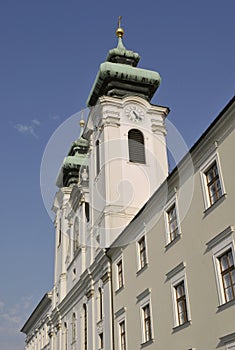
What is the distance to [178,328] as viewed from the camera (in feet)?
53.3

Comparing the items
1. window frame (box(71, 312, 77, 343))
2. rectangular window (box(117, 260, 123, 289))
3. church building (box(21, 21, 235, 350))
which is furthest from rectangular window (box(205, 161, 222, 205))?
window frame (box(71, 312, 77, 343))

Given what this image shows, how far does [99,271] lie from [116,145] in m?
7.48

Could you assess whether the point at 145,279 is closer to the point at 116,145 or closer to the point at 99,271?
the point at 99,271

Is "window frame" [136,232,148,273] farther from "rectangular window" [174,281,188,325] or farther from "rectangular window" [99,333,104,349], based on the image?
"rectangular window" [99,333,104,349]

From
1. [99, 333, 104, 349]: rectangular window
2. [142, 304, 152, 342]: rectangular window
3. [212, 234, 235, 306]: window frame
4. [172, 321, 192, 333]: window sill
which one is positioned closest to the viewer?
[212, 234, 235, 306]: window frame

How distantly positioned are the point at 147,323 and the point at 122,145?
12.6 m

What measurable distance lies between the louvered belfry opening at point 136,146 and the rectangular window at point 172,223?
11.2m

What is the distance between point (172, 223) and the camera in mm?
18078

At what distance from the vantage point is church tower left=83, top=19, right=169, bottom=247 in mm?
27016

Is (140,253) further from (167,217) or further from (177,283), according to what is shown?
(177,283)

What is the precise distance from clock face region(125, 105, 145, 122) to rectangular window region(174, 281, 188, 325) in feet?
50.9

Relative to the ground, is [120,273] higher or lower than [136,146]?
lower

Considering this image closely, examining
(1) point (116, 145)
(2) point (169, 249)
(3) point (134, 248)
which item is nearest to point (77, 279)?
(1) point (116, 145)

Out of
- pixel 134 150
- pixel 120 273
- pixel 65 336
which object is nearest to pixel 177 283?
pixel 120 273
